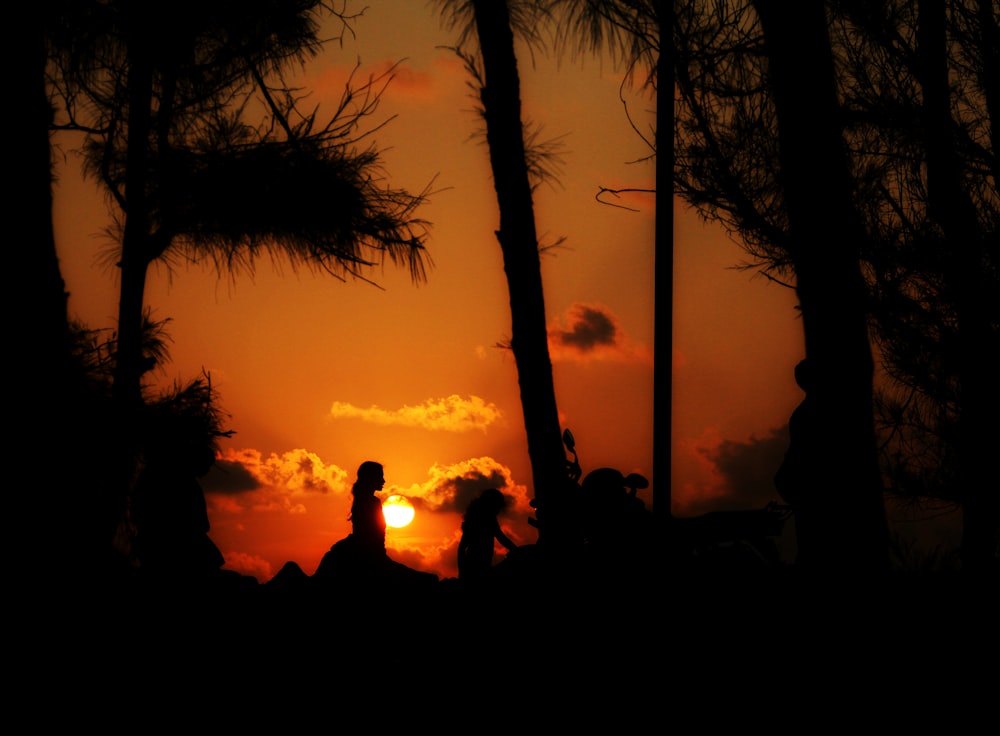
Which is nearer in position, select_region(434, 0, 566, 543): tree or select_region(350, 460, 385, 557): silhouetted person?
select_region(434, 0, 566, 543): tree

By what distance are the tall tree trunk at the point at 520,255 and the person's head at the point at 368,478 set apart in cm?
175

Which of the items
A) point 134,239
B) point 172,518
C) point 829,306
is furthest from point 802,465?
point 134,239

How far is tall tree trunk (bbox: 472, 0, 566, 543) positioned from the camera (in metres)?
6.00

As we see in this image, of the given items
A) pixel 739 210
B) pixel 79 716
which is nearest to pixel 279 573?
pixel 79 716

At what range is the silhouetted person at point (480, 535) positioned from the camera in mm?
7391

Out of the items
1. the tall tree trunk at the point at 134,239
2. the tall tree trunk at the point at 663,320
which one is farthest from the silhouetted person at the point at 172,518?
the tall tree trunk at the point at 663,320

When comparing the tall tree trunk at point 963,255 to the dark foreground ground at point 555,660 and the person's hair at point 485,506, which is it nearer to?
the dark foreground ground at point 555,660

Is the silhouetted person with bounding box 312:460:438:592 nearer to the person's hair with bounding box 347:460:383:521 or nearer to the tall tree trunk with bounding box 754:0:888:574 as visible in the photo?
the person's hair with bounding box 347:460:383:521

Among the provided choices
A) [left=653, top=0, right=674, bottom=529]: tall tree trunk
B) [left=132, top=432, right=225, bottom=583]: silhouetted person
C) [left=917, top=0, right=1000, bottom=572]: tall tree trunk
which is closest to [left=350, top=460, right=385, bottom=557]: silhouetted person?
[left=132, top=432, right=225, bottom=583]: silhouetted person

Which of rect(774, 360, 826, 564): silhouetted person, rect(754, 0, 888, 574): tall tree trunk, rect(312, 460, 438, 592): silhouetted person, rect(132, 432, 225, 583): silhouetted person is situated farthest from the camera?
rect(312, 460, 438, 592): silhouetted person

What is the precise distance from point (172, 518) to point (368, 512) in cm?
164

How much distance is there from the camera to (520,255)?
6125mm

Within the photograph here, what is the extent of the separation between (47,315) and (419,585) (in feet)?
14.1

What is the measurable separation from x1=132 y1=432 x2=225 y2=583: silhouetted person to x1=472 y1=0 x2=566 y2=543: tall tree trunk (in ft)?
7.33
